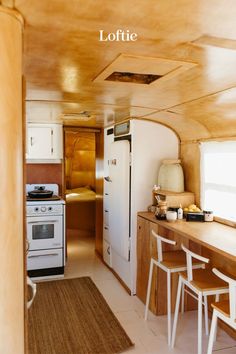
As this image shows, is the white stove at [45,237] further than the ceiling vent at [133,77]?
Yes

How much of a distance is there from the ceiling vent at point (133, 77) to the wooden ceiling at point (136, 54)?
0.05 meters

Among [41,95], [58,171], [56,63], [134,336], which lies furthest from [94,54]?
[58,171]

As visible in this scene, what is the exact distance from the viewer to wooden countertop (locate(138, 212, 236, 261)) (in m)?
2.32

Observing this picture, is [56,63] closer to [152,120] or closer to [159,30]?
[159,30]

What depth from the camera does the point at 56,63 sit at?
172 centimetres

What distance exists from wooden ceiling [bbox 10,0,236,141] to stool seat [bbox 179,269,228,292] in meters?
1.36

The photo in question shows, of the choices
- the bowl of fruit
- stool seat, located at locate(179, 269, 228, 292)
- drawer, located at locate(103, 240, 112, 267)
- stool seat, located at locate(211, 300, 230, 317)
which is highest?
the bowl of fruit

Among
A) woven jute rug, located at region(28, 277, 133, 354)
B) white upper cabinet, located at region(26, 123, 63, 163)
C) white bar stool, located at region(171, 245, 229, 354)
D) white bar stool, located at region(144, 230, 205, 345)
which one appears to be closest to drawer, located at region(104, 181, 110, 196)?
white upper cabinet, located at region(26, 123, 63, 163)

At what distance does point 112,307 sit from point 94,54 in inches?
110

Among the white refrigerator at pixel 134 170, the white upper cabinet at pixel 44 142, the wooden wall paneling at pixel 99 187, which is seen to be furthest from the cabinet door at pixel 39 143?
the white refrigerator at pixel 134 170

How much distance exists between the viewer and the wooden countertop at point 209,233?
7.62ft

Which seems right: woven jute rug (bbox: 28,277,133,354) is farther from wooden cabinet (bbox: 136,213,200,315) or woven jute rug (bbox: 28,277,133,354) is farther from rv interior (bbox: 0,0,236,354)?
wooden cabinet (bbox: 136,213,200,315)

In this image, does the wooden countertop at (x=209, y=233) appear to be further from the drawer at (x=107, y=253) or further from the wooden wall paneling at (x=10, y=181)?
the wooden wall paneling at (x=10, y=181)

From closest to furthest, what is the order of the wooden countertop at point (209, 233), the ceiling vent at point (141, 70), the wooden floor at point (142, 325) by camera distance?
the ceiling vent at point (141, 70)
the wooden countertop at point (209, 233)
the wooden floor at point (142, 325)
